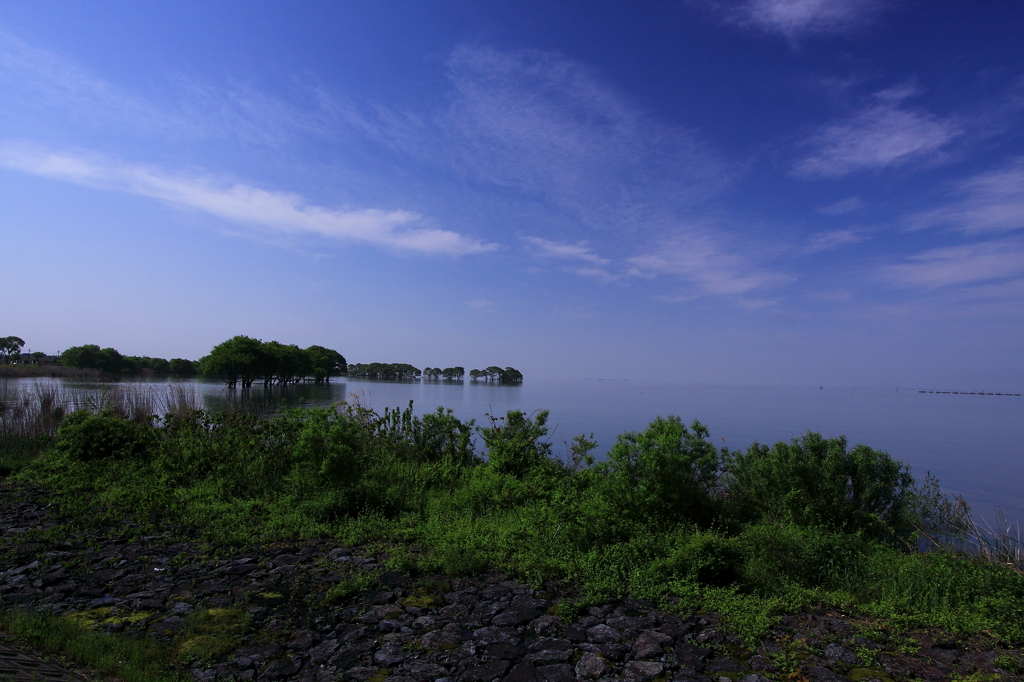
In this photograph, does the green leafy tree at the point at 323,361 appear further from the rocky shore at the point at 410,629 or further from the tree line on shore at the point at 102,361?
the rocky shore at the point at 410,629

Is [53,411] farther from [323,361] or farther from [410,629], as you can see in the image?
[323,361]

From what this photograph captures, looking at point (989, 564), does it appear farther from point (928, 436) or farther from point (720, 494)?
point (928, 436)

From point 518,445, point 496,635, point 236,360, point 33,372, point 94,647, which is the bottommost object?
point 496,635

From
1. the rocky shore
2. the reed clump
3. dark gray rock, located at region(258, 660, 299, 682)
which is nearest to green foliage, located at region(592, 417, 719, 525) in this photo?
the rocky shore

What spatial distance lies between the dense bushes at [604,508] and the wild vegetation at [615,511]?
0.8 inches

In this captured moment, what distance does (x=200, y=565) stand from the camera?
490 cm

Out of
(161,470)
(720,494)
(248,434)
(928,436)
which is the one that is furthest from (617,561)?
(928,436)

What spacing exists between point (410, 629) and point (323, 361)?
82.8 metres

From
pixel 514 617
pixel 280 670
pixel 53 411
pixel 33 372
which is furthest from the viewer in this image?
pixel 33 372

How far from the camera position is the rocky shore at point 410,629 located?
10.6 ft

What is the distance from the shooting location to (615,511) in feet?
18.6

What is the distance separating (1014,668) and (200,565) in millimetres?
6262

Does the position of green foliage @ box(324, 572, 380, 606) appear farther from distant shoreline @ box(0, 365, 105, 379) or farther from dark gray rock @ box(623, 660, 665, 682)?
distant shoreline @ box(0, 365, 105, 379)

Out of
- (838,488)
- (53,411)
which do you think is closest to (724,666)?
(838,488)
